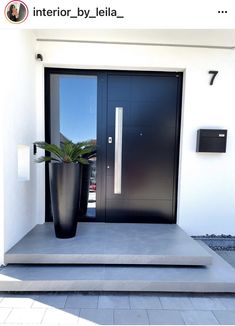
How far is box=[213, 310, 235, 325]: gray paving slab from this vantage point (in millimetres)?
1917

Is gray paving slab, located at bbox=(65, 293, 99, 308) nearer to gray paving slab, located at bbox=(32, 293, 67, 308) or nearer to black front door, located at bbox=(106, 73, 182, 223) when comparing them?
gray paving slab, located at bbox=(32, 293, 67, 308)

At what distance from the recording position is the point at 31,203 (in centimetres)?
321

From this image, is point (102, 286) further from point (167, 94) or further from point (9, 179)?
point (167, 94)

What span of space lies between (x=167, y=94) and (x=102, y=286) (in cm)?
270

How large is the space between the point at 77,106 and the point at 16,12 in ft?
5.01

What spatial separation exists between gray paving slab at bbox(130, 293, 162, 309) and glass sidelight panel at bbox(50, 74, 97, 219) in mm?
2110

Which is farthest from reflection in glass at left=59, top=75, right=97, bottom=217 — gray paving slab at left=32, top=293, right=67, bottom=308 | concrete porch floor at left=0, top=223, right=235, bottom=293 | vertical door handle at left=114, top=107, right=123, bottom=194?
gray paving slab at left=32, top=293, right=67, bottom=308

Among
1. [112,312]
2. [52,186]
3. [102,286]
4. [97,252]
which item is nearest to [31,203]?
[52,186]

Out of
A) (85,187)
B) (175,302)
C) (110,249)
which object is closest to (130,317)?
(175,302)

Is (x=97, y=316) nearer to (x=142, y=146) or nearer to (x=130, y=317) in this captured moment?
(x=130, y=317)

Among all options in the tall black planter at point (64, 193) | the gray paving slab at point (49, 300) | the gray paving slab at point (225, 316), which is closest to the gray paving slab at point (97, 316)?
the gray paving slab at point (49, 300)

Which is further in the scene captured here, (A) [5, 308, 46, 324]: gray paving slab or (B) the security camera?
(B) the security camera

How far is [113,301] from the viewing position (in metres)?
2.14

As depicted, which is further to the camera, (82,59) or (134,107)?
(134,107)
